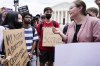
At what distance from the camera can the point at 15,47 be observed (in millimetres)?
5918

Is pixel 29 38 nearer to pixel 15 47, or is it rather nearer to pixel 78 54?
pixel 15 47

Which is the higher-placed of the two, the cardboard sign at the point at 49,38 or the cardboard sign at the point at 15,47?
the cardboard sign at the point at 15,47

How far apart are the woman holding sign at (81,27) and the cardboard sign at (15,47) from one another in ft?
2.29

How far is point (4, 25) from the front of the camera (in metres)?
6.21

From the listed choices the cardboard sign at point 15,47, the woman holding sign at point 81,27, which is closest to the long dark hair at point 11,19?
the cardboard sign at point 15,47

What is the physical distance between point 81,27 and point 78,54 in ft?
3.12

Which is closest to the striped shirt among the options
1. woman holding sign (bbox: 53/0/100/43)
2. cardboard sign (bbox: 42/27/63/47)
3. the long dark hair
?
cardboard sign (bbox: 42/27/63/47)

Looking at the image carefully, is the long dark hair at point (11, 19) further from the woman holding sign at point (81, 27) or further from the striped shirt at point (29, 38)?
the striped shirt at point (29, 38)

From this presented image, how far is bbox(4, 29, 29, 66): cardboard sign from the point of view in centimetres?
557

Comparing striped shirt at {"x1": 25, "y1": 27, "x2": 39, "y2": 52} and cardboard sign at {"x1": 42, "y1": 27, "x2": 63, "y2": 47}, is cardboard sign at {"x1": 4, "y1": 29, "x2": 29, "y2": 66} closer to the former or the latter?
striped shirt at {"x1": 25, "y1": 27, "x2": 39, "y2": 52}

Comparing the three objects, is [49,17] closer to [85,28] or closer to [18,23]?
[18,23]

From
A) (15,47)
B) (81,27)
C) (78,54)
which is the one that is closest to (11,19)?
(15,47)

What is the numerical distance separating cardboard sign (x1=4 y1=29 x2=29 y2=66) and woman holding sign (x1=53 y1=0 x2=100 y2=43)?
2.29 feet

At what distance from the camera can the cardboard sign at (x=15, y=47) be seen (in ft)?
18.3
